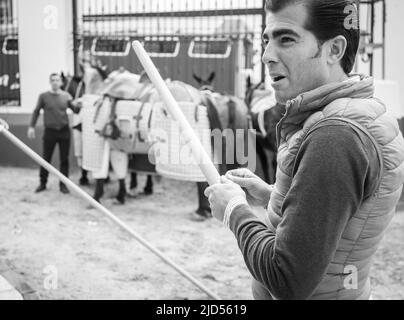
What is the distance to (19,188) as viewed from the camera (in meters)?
6.90

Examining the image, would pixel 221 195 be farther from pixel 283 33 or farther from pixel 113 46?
pixel 113 46

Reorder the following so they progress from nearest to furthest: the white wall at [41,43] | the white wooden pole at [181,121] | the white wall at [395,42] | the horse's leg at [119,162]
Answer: the white wooden pole at [181,121] → the white wall at [395,42] → the horse's leg at [119,162] → the white wall at [41,43]

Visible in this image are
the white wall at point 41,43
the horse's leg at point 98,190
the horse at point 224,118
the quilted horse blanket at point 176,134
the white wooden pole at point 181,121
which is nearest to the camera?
the white wooden pole at point 181,121

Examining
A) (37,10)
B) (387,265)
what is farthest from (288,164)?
(37,10)

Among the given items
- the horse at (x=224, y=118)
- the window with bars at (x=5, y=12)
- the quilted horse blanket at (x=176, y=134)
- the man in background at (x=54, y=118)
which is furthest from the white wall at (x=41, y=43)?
the horse at (x=224, y=118)

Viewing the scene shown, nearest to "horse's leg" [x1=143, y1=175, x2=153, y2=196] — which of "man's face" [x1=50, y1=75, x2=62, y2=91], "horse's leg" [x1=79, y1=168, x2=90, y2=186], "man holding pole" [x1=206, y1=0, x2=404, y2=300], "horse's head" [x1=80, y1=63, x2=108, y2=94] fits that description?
"horse's leg" [x1=79, y1=168, x2=90, y2=186]

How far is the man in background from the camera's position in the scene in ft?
21.4

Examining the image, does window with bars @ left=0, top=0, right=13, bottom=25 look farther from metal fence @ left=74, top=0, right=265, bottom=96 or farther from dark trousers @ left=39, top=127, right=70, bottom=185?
dark trousers @ left=39, top=127, right=70, bottom=185

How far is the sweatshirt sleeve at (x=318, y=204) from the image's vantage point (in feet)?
2.87

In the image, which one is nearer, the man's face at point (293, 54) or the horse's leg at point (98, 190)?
the man's face at point (293, 54)

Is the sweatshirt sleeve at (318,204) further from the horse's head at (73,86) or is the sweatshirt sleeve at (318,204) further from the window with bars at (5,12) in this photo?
the window with bars at (5,12)

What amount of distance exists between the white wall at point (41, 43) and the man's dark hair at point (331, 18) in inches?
255

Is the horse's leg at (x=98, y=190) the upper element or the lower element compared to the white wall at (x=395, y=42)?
lower
